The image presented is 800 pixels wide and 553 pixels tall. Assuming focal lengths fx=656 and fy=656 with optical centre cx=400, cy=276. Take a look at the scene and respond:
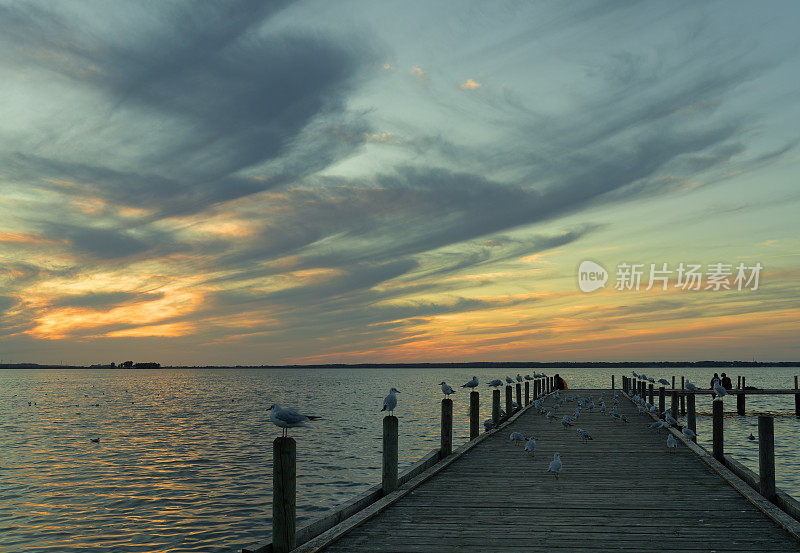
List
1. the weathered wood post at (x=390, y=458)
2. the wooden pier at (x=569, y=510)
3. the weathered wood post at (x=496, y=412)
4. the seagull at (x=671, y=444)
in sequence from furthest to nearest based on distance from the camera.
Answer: the weathered wood post at (x=496, y=412)
the seagull at (x=671, y=444)
the weathered wood post at (x=390, y=458)
the wooden pier at (x=569, y=510)

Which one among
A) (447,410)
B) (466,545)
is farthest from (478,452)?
(466,545)

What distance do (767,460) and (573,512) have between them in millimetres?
3533

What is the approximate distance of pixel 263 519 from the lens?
61.2 feet

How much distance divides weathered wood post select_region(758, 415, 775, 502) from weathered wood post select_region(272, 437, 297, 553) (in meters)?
7.57

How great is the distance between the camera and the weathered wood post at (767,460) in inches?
419

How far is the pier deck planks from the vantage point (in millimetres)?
8219

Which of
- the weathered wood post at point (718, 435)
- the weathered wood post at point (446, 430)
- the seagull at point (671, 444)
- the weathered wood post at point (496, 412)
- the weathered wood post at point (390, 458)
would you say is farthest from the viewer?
the weathered wood post at point (496, 412)

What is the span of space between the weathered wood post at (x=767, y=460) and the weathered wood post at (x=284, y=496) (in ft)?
24.8

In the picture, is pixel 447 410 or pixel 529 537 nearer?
pixel 529 537

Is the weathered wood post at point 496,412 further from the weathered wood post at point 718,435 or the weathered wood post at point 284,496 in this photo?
the weathered wood post at point 284,496

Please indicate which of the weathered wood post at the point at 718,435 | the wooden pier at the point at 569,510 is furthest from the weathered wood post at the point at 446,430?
the weathered wood post at the point at 718,435

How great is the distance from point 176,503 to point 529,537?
1550 cm

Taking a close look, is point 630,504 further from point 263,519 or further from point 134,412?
point 134,412

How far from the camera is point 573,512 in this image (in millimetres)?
9938
